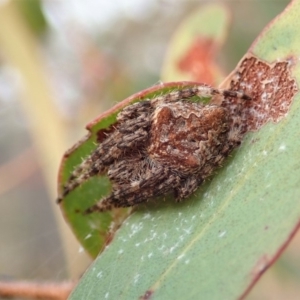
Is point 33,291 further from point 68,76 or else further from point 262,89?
point 68,76

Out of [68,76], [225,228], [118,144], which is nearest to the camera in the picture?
[225,228]

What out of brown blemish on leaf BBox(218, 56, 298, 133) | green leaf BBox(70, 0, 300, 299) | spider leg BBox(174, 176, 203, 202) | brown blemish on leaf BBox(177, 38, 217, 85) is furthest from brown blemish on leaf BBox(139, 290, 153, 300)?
brown blemish on leaf BBox(177, 38, 217, 85)

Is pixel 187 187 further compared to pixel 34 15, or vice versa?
pixel 34 15

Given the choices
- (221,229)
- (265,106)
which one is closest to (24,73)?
(265,106)

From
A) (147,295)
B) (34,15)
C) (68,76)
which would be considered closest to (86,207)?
(147,295)

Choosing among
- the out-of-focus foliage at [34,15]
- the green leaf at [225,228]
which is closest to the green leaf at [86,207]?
the green leaf at [225,228]

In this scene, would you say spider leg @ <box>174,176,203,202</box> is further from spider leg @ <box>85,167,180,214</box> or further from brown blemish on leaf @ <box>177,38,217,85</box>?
brown blemish on leaf @ <box>177,38,217,85</box>
